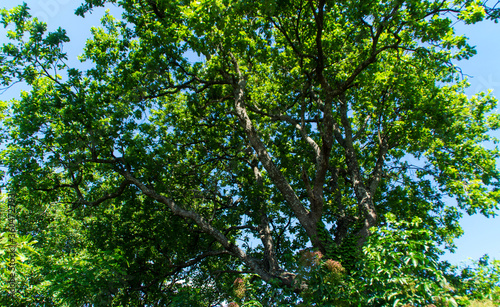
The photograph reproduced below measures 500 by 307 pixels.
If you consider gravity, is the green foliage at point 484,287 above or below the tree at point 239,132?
below

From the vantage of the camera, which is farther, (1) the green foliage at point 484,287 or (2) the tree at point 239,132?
(2) the tree at point 239,132

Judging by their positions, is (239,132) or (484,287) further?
(239,132)

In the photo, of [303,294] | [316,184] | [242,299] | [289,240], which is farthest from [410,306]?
[289,240]

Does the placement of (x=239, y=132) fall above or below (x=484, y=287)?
above

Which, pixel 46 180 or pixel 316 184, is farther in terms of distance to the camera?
pixel 46 180

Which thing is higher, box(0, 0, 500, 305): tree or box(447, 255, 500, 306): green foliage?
box(0, 0, 500, 305): tree

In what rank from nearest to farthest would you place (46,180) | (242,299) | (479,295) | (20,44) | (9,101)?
(479,295)
(242,299)
(20,44)
(46,180)
(9,101)

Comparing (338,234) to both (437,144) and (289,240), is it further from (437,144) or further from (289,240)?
(437,144)

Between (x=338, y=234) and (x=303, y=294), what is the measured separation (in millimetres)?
4290

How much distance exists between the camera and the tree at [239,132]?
739cm

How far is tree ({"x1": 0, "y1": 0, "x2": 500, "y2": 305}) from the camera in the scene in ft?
24.2

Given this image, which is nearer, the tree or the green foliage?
the green foliage

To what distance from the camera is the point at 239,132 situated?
38.3ft

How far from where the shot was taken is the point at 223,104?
11.9m
